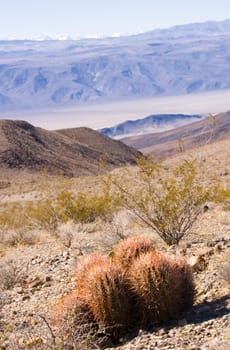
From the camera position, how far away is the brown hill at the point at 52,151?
57.5 meters

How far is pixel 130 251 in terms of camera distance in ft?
23.7

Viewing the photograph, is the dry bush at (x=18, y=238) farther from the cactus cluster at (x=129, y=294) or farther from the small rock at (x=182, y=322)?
the small rock at (x=182, y=322)

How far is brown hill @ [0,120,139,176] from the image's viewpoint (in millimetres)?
57469

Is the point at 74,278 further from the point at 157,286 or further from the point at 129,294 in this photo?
the point at 157,286

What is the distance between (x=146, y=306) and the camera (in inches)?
264

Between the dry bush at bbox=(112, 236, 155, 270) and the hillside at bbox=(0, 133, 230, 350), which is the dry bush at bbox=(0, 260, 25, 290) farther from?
the dry bush at bbox=(112, 236, 155, 270)

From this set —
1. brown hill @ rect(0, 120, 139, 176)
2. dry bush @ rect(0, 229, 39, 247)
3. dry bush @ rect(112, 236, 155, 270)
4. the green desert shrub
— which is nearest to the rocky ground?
the green desert shrub

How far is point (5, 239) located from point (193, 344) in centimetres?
942

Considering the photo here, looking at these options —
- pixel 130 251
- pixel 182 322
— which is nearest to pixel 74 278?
pixel 130 251

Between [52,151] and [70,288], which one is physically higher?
[70,288]

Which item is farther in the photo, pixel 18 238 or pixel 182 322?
pixel 18 238

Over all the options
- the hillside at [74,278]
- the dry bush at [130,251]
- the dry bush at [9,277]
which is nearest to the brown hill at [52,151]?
the hillside at [74,278]

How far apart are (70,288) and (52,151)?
57.5 m

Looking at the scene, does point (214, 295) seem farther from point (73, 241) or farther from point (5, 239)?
point (5, 239)
